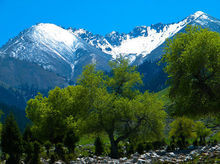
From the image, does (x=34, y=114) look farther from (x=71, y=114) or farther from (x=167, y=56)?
(x=167, y=56)

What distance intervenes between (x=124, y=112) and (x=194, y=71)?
664 inches

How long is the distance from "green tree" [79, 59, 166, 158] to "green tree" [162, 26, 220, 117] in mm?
10745

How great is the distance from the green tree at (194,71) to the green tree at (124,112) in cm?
1074

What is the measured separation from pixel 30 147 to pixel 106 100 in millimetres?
21475

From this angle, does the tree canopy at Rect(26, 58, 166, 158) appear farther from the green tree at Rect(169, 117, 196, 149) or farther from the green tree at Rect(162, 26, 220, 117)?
the green tree at Rect(169, 117, 196, 149)

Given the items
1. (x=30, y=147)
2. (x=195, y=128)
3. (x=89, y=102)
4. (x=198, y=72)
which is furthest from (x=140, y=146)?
(x=198, y=72)

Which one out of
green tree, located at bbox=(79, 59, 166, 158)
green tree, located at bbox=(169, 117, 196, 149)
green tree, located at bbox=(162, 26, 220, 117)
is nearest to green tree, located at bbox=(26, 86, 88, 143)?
green tree, located at bbox=(79, 59, 166, 158)

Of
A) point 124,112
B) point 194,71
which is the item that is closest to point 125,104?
point 124,112

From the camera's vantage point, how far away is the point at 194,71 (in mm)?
28906

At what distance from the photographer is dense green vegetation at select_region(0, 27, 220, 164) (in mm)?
29500

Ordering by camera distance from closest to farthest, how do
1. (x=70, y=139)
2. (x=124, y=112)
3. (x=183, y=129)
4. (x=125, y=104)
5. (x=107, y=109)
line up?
1. (x=125, y=104)
2. (x=124, y=112)
3. (x=107, y=109)
4. (x=70, y=139)
5. (x=183, y=129)

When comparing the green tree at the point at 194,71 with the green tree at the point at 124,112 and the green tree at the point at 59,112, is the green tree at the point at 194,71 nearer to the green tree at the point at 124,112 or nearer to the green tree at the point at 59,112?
the green tree at the point at 124,112

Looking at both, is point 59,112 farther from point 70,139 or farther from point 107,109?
point 107,109

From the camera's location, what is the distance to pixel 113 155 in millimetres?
45844
